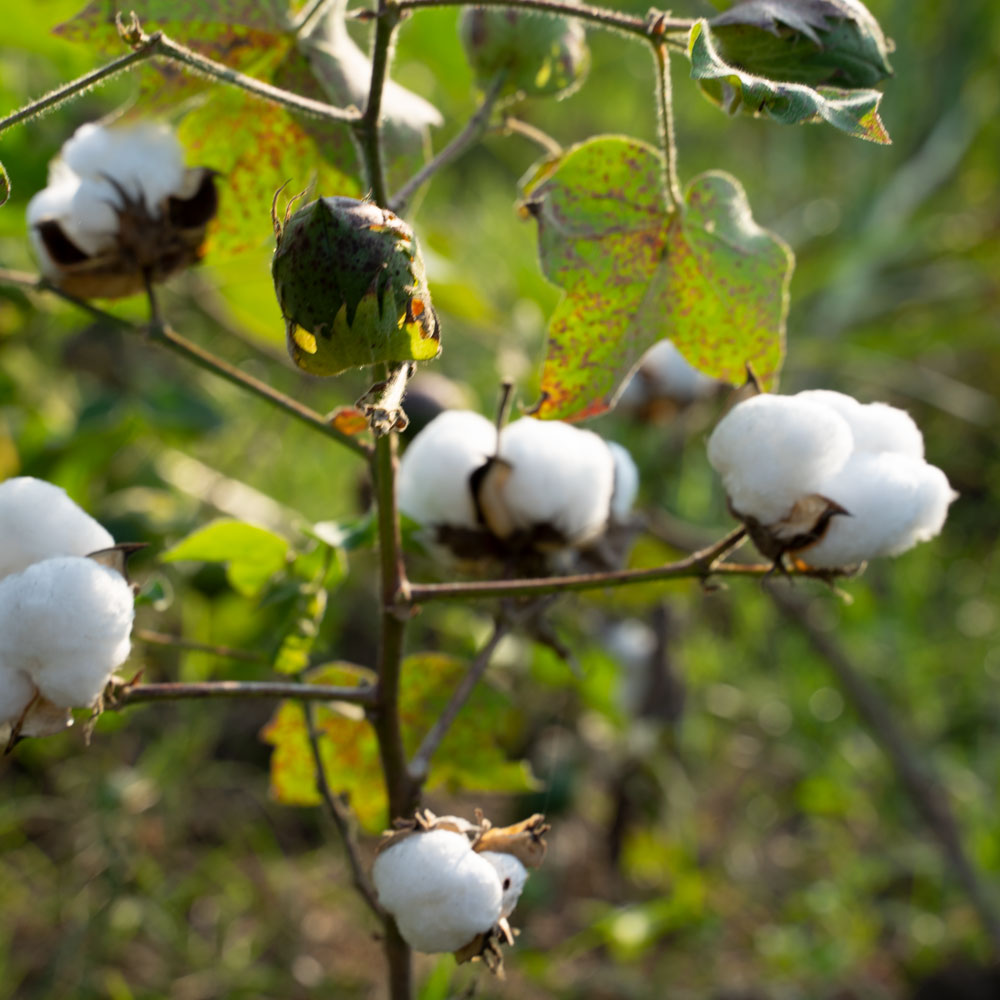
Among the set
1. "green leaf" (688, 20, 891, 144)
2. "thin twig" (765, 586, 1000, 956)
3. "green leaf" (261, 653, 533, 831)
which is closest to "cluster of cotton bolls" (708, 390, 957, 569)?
"green leaf" (688, 20, 891, 144)

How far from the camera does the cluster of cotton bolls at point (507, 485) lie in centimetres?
49

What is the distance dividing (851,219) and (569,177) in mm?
1573

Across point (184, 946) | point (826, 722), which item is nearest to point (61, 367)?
point (184, 946)

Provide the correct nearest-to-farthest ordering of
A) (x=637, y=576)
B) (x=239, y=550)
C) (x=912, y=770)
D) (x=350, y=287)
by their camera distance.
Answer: (x=350, y=287), (x=637, y=576), (x=239, y=550), (x=912, y=770)

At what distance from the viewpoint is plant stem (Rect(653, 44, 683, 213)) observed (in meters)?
0.40

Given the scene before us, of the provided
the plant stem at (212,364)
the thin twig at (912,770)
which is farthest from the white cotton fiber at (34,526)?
the thin twig at (912,770)

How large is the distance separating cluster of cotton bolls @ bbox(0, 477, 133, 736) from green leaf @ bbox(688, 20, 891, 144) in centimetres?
26

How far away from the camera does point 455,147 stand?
46cm

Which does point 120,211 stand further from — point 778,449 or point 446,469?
point 778,449

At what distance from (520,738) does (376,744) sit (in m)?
0.51

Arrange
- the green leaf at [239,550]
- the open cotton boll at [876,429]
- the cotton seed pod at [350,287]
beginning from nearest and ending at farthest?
the cotton seed pod at [350,287]
the open cotton boll at [876,429]
the green leaf at [239,550]

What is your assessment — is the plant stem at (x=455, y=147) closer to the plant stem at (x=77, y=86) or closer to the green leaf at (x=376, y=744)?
the plant stem at (x=77, y=86)

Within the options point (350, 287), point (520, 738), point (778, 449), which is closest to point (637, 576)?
point (778, 449)

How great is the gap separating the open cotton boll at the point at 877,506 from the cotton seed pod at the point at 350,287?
18cm
